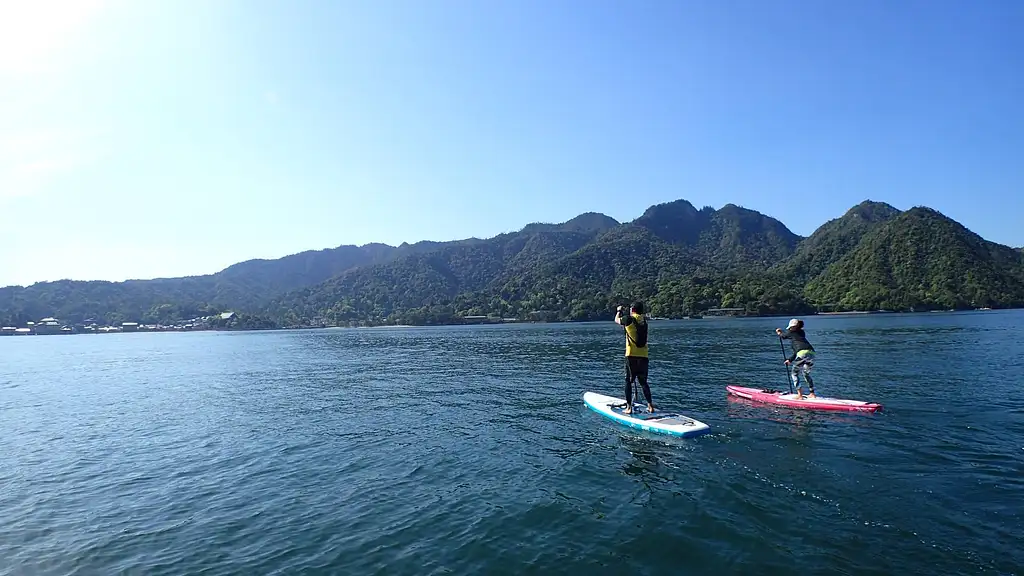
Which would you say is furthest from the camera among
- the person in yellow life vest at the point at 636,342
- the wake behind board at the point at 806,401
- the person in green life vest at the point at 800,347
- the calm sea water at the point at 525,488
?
the person in green life vest at the point at 800,347

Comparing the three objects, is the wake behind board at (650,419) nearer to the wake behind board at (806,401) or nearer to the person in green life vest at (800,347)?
the wake behind board at (806,401)

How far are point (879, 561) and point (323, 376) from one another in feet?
146

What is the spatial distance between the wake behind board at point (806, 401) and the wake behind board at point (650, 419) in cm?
567

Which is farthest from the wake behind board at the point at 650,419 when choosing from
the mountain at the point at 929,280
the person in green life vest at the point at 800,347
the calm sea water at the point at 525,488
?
the mountain at the point at 929,280

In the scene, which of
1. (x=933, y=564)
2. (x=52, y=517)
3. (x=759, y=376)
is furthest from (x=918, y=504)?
(x=759, y=376)

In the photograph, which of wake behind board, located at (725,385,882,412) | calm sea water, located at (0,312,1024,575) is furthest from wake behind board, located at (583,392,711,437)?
wake behind board, located at (725,385,882,412)

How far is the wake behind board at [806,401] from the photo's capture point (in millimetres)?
20672

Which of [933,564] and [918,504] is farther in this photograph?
[918,504]

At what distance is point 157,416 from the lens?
92.1 feet

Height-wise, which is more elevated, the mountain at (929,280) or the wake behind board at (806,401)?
the mountain at (929,280)

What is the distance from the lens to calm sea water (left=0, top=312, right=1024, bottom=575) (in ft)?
32.1

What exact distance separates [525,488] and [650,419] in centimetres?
737

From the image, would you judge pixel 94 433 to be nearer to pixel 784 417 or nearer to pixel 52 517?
pixel 52 517

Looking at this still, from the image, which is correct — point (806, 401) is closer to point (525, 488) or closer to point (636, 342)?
point (636, 342)
